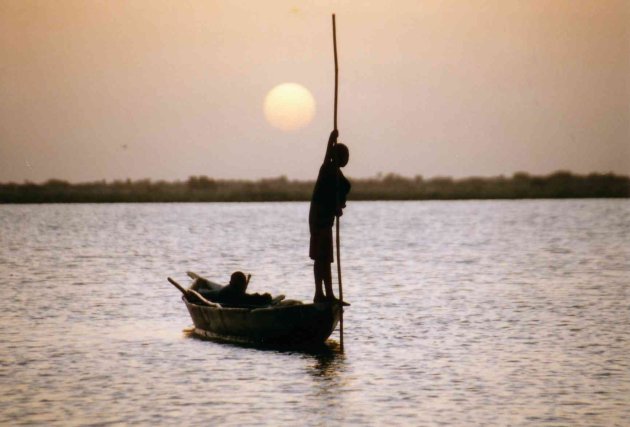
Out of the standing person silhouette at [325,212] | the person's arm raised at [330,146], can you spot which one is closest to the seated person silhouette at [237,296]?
the standing person silhouette at [325,212]

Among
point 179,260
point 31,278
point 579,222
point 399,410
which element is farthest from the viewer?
point 579,222

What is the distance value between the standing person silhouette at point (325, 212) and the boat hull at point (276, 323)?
0.30 metres

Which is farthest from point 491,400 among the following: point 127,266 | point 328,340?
point 127,266

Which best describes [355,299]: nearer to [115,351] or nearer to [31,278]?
[115,351]

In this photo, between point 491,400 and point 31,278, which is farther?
point 31,278

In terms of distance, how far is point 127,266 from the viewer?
140ft

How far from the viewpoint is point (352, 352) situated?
60.5 feet

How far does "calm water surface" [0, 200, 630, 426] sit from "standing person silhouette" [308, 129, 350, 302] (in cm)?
125

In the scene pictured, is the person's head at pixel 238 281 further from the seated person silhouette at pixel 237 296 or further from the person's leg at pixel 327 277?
the person's leg at pixel 327 277

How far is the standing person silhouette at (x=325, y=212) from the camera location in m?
17.1

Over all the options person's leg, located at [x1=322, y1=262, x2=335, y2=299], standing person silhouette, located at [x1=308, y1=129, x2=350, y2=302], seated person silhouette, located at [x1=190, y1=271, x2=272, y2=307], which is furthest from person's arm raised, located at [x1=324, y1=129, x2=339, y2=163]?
seated person silhouette, located at [x1=190, y1=271, x2=272, y2=307]

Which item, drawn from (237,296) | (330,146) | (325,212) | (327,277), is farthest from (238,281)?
(330,146)

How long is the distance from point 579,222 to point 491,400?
261ft

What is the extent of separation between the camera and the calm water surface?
13914mm
